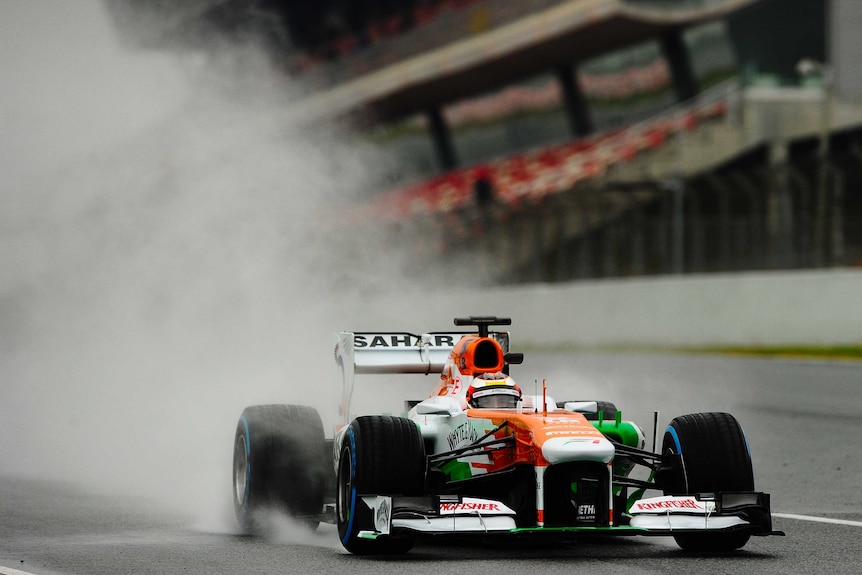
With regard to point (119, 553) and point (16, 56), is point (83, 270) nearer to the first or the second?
point (16, 56)

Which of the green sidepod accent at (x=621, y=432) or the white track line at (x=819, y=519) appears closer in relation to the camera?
the green sidepod accent at (x=621, y=432)

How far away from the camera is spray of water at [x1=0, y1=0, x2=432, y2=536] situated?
18.1 metres

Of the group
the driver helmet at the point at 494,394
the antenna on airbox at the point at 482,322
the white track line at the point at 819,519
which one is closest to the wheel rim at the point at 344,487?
the driver helmet at the point at 494,394

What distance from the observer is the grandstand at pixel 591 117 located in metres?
23.4

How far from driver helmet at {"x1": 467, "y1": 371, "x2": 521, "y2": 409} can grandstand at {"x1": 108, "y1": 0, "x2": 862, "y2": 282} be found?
1167cm

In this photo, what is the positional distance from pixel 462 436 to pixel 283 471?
43.7 inches

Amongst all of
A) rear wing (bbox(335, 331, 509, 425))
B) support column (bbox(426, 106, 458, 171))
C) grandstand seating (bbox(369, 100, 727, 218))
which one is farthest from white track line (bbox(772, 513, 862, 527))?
support column (bbox(426, 106, 458, 171))

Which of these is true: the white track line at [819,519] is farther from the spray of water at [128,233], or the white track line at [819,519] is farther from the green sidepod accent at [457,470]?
the spray of water at [128,233]

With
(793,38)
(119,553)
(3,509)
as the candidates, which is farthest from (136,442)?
(793,38)

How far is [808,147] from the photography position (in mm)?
37281

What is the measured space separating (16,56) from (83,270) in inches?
108

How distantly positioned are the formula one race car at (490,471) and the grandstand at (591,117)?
11701mm

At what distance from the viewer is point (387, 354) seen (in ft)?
31.6

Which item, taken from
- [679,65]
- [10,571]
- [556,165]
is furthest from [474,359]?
[679,65]
